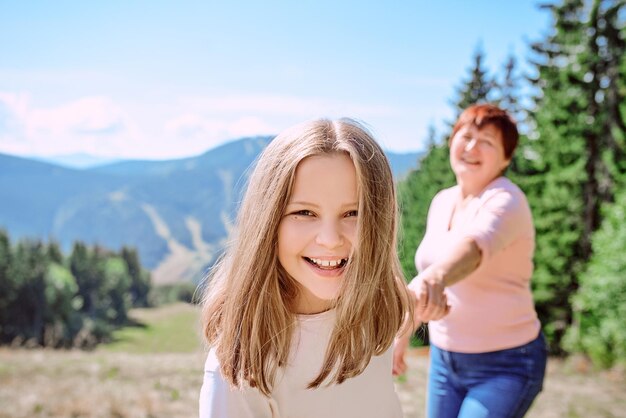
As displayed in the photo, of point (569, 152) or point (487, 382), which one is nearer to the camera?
point (487, 382)

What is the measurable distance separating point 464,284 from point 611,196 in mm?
16413

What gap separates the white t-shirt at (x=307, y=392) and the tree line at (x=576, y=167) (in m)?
13.2

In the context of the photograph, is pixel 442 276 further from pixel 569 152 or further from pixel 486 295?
pixel 569 152

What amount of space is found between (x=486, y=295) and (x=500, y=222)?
0.36 meters

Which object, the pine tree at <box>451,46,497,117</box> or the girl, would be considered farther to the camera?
the pine tree at <box>451,46,497,117</box>

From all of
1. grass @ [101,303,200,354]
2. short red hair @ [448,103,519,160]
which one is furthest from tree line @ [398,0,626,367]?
grass @ [101,303,200,354]

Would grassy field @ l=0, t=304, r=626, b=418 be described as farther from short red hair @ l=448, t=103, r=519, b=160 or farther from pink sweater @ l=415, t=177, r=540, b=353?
short red hair @ l=448, t=103, r=519, b=160

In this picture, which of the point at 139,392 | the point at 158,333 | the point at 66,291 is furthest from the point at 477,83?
the point at 158,333

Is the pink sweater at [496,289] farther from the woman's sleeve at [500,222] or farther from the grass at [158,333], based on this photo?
the grass at [158,333]

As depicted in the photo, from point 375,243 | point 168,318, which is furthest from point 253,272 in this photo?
point 168,318

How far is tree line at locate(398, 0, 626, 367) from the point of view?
15.8 metres

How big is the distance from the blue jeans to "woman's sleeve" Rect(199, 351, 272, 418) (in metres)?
1.20

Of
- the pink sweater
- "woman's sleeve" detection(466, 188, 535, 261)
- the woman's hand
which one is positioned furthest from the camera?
the pink sweater

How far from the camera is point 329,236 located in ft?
4.93
